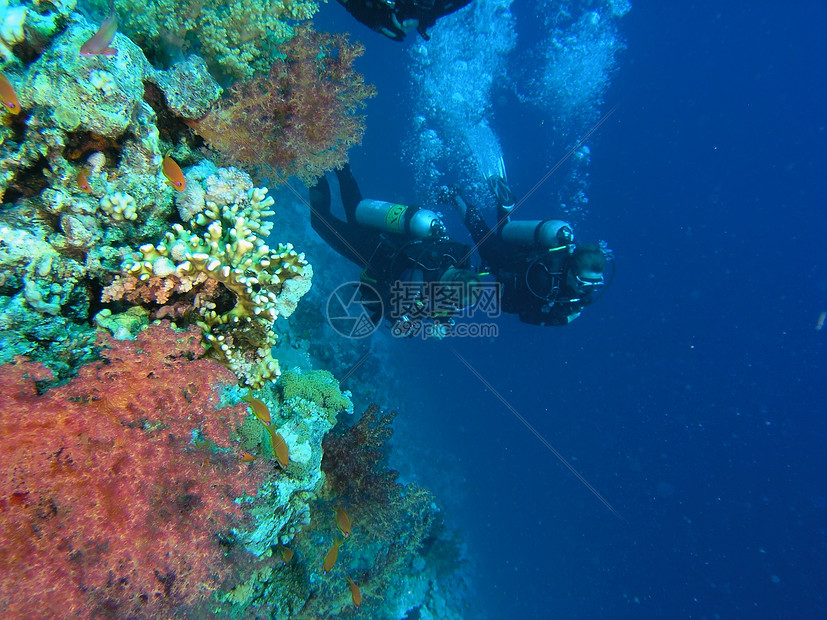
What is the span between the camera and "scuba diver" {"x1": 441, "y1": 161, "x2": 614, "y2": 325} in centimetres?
746

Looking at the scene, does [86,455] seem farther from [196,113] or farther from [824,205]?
[824,205]

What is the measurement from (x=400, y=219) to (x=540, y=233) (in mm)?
3577

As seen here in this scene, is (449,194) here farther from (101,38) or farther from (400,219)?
(101,38)

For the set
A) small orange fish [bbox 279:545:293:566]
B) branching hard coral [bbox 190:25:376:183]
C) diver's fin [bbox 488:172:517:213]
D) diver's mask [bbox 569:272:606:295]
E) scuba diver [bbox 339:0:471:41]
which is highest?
diver's fin [bbox 488:172:517:213]

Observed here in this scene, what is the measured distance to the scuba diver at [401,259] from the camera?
654cm

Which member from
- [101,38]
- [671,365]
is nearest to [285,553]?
[101,38]

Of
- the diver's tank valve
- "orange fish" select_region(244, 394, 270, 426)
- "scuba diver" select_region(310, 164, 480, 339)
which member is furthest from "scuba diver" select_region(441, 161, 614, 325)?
"orange fish" select_region(244, 394, 270, 426)

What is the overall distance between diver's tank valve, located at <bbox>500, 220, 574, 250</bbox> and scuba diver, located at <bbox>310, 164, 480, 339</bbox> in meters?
2.46

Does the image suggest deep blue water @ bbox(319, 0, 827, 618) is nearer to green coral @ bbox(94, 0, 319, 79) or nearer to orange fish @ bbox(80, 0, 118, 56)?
green coral @ bbox(94, 0, 319, 79)

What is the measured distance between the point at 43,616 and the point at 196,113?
366 cm

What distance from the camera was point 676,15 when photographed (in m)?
27.5

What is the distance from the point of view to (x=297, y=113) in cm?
374

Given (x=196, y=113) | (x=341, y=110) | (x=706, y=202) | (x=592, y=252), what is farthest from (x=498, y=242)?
(x=706, y=202)

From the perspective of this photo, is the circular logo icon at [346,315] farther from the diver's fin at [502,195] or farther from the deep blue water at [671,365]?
the deep blue water at [671,365]
